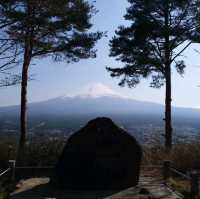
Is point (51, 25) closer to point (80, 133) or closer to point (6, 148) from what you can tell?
point (6, 148)

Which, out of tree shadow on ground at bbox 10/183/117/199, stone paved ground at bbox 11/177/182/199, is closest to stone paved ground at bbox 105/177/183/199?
stone paved ground at bbox 11/177/182/199

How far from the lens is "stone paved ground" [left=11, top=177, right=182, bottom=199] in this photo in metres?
11.2

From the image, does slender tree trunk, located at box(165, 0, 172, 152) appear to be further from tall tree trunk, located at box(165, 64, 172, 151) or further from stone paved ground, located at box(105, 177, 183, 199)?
stone paved ground, located at box(105, 177, 183, 199)

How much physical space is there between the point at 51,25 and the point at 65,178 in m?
8.60

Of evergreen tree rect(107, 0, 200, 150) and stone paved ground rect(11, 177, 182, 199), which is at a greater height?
evergreen tree rect(107, 0, 200, 150)

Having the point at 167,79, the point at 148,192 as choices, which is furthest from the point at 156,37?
the point at 148,192

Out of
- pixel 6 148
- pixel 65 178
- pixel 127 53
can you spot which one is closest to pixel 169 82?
pixel 127 53

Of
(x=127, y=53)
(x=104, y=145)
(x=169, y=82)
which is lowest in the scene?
(x=104, y=145)

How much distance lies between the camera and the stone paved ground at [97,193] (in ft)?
36.7

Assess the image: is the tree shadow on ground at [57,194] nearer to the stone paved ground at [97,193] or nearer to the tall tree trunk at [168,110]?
the stone paved ground at [97,193]

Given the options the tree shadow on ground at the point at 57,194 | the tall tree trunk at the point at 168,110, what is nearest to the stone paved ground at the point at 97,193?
the tree shadow on ground at the point at 57,194

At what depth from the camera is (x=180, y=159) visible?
1573 centimetres

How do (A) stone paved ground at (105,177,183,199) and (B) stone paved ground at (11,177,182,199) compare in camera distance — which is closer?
(A) stone paved ground at (105,177,183,199)

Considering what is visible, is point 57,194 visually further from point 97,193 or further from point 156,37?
point 156,37
